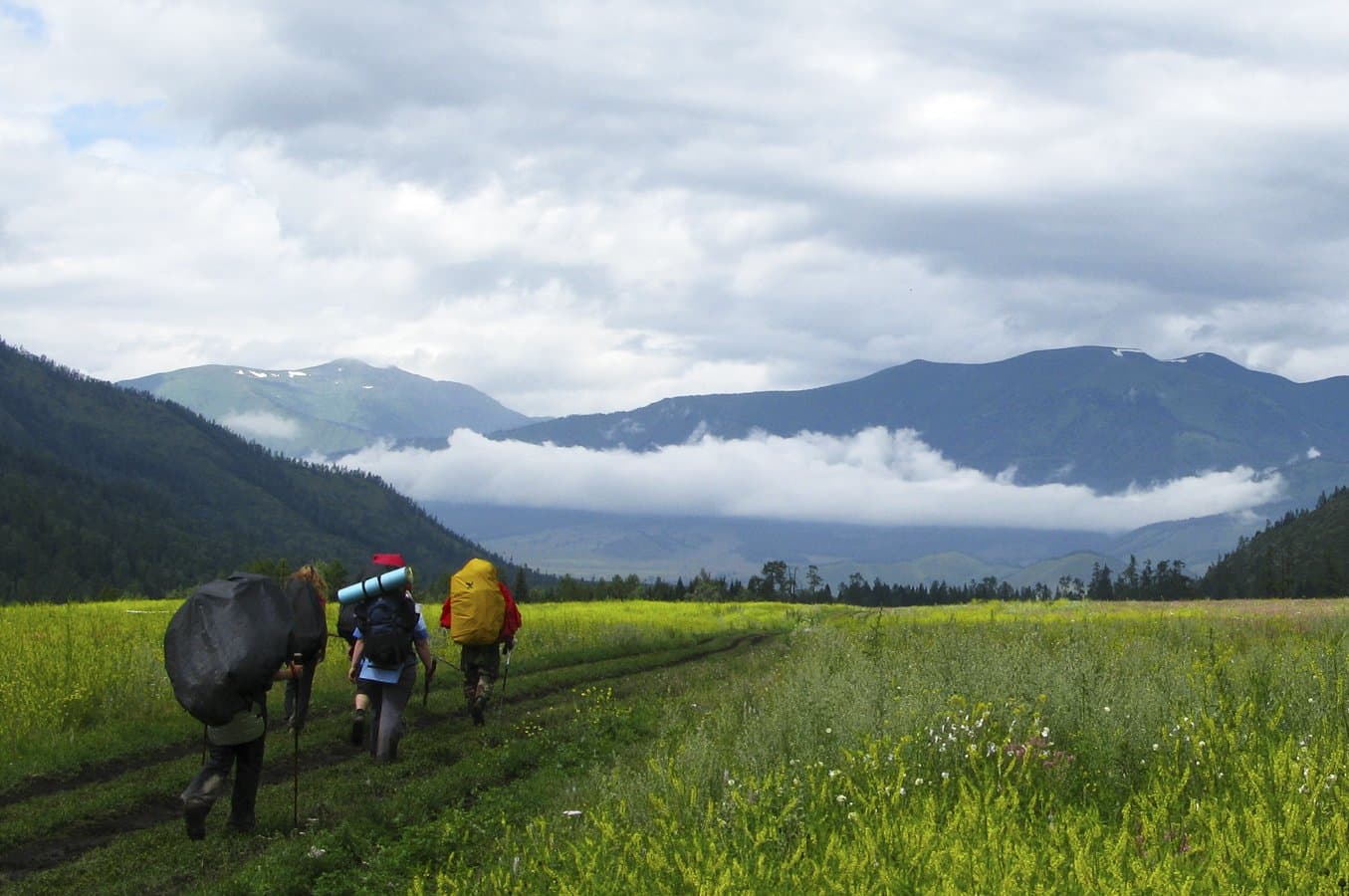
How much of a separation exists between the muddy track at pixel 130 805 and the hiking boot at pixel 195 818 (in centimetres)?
75

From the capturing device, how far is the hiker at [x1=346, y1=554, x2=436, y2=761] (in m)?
15.6

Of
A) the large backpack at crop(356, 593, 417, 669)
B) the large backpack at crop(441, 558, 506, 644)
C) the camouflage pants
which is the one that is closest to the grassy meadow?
the camouflage pants

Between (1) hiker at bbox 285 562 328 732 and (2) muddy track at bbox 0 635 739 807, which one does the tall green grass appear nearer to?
(1) hiker at bbox 285 562 328 732

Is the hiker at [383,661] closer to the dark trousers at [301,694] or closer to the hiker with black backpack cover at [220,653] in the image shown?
the dark trousers at [301,694]

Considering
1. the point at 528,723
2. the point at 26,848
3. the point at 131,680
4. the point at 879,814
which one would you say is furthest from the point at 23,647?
the point at 879,814

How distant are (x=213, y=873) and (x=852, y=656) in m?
9.93

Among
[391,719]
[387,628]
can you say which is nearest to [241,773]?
[391,719]

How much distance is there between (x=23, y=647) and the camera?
19266 mm

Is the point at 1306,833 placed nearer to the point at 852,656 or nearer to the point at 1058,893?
the point at 1058,893

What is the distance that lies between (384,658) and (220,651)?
4.93 m

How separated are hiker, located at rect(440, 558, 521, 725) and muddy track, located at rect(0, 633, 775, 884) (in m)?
0.88

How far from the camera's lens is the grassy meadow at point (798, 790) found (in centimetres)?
724

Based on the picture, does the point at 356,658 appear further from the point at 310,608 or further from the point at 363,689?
the point at 310,608

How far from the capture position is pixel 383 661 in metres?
15.8
